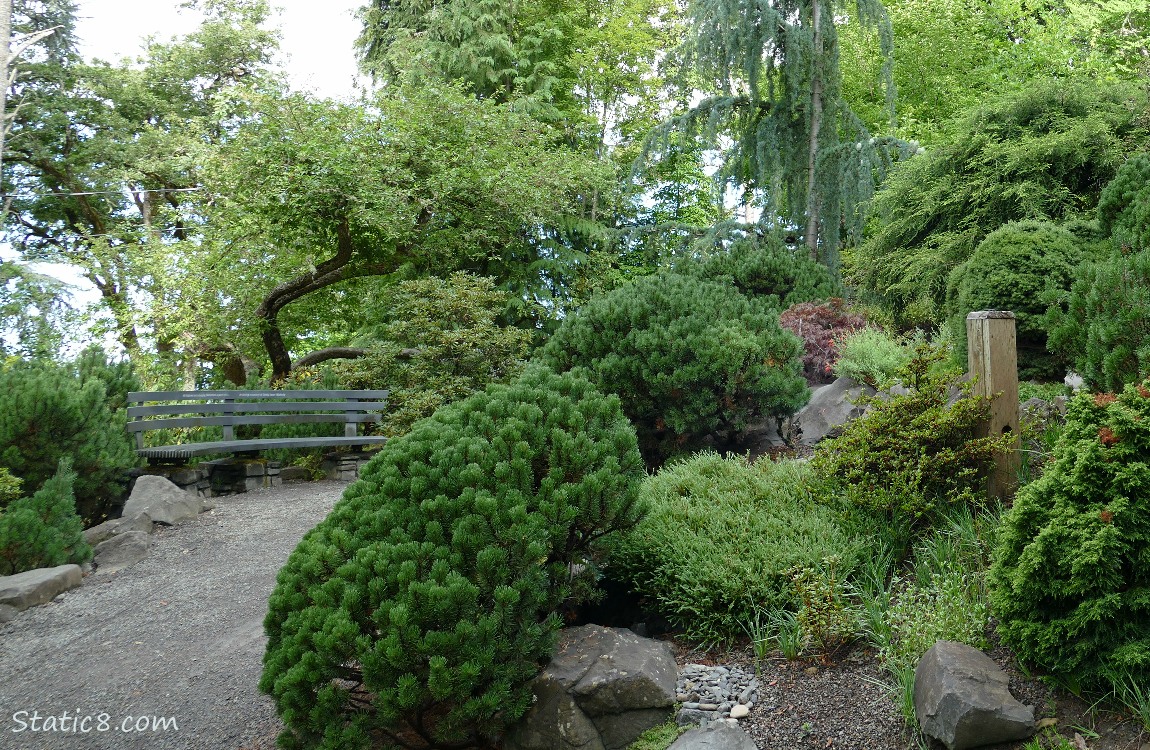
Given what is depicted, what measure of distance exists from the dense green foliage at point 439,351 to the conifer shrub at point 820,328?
11.6 feet

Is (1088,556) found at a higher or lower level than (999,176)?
lower

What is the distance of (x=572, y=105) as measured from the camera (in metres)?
17.4

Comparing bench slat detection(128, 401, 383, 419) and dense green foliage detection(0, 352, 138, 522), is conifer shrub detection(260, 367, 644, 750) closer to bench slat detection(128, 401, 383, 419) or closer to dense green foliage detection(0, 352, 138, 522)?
dense green foliage detection(0, 352, 138, 522)

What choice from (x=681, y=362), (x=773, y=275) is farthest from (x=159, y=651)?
(x=773, y=275)

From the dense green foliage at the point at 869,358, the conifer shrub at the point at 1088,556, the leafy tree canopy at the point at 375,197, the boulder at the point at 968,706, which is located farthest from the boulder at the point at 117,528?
the dense green foliage at the point at 869,358

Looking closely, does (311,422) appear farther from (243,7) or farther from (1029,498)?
(243,7)

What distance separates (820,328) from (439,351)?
189 inches

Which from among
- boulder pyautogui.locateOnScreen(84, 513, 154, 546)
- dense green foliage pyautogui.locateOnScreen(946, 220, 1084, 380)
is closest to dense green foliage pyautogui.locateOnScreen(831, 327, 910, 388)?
dense green foliage pyautogui.locateOnScreen(946, 220, 1084, 380)

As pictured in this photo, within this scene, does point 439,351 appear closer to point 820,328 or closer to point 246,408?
point 246,408

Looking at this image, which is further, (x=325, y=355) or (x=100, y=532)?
(x=325, y=355)

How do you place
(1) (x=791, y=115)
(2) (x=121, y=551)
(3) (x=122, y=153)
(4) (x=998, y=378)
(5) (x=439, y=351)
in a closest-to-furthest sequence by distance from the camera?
1. (4) (x=998, y=378)
2. (2) (x=121, y=551)
3. (5) (x=439, y=351)
4. (1) (x=791, y=115)
5. (3) (x=122, y=153)

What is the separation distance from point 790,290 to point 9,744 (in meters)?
9.41

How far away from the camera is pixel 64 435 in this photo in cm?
655

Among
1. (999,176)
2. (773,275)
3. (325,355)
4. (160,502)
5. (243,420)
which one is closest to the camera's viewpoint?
(160,502)
